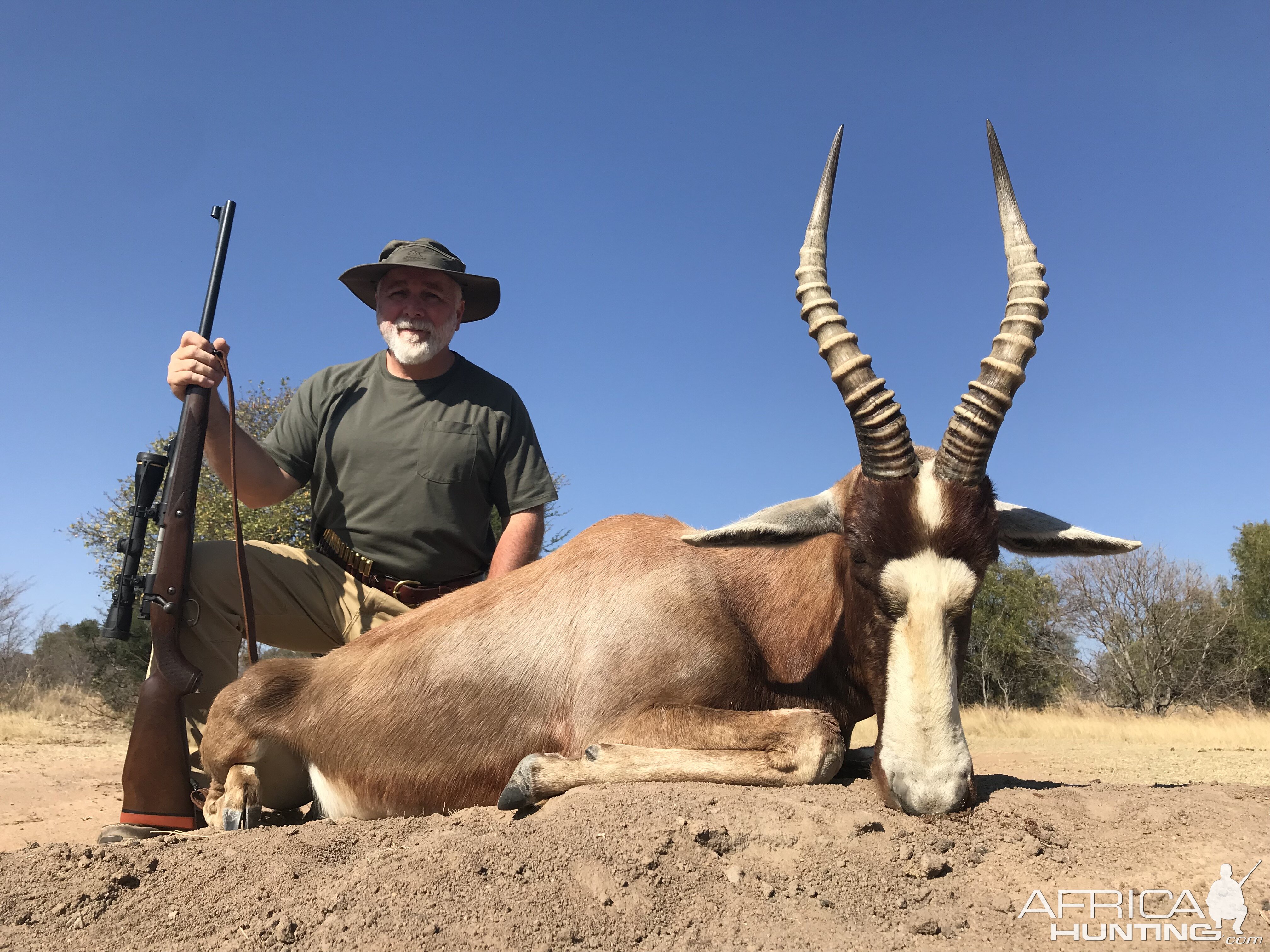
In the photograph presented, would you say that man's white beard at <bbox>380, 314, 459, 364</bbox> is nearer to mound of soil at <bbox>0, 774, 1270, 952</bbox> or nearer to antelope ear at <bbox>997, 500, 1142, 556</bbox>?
mound of soil at <bbox>0, 774, 1270, 952</bbox>

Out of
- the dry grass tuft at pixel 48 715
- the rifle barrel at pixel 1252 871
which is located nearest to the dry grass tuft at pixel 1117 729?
the rifle barrel at pixel 1252 871

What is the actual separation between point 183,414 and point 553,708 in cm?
301

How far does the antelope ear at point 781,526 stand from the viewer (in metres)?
→ 4.05

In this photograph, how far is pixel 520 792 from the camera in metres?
3.52

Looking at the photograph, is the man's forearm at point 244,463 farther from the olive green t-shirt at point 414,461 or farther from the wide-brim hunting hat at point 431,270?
the wide-brim hunting hat at point 431,270

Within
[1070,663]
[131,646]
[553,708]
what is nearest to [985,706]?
[1070,663]

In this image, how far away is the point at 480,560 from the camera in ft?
20.5

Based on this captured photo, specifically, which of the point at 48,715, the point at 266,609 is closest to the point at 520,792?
the point at 266,609

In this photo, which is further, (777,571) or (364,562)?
(364,562)

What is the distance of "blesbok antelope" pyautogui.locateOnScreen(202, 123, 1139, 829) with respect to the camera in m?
3.49

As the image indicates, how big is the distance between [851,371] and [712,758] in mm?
1747

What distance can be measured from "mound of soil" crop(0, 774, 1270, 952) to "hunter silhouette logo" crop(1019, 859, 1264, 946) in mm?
30

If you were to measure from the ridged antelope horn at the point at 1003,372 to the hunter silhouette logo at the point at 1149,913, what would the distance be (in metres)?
1.60

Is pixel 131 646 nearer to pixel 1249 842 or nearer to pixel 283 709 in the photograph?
pixel 283 709
